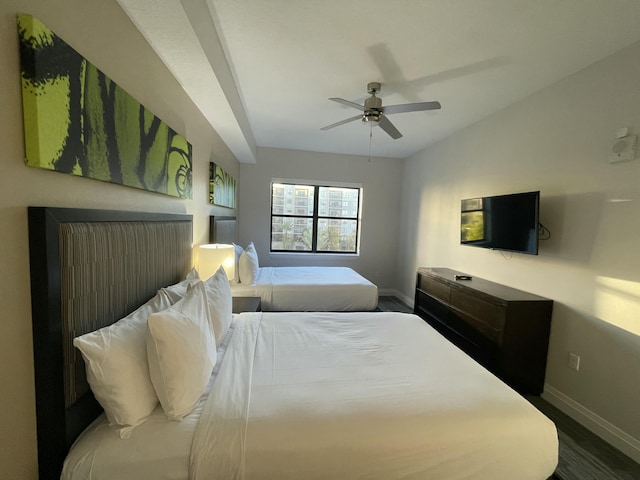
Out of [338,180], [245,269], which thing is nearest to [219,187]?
[245,269]

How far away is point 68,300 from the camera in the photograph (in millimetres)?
895

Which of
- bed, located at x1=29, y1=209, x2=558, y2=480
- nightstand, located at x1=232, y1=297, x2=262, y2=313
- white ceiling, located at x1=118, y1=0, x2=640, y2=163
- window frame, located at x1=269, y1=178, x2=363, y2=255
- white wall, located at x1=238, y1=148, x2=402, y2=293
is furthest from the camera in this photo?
window frame, located at x1=269, y1=178, x2=363, y2=255

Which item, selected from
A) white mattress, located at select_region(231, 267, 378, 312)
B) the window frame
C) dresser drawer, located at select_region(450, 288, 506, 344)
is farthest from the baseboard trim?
the window frame

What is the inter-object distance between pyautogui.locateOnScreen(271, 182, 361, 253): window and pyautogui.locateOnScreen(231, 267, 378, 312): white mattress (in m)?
1.74

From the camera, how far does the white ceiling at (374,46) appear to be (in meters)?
1.46

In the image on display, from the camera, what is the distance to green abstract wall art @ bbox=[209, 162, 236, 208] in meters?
2.69

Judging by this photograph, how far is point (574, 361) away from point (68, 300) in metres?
3.20

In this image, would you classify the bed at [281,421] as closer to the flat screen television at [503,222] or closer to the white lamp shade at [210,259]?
the white lamp shade at [210,259]

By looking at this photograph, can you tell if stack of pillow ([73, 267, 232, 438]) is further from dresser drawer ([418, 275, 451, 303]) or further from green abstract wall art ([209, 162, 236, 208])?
dresser drawer ([418, 275, 451, 303])

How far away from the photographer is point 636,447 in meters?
1.61

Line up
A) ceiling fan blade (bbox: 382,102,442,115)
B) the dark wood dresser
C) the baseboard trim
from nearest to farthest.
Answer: the baseboard trim, ceiling fan blade (bbox: 382,102,442,115), the dark wood dresser

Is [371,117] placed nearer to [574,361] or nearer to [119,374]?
[119,374]

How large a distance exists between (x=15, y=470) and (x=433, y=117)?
3886 millimetres

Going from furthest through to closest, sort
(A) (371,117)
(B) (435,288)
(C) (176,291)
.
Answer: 1. (B) (435,288)
2. (A) (371,117)
3. (C) (176,291)
